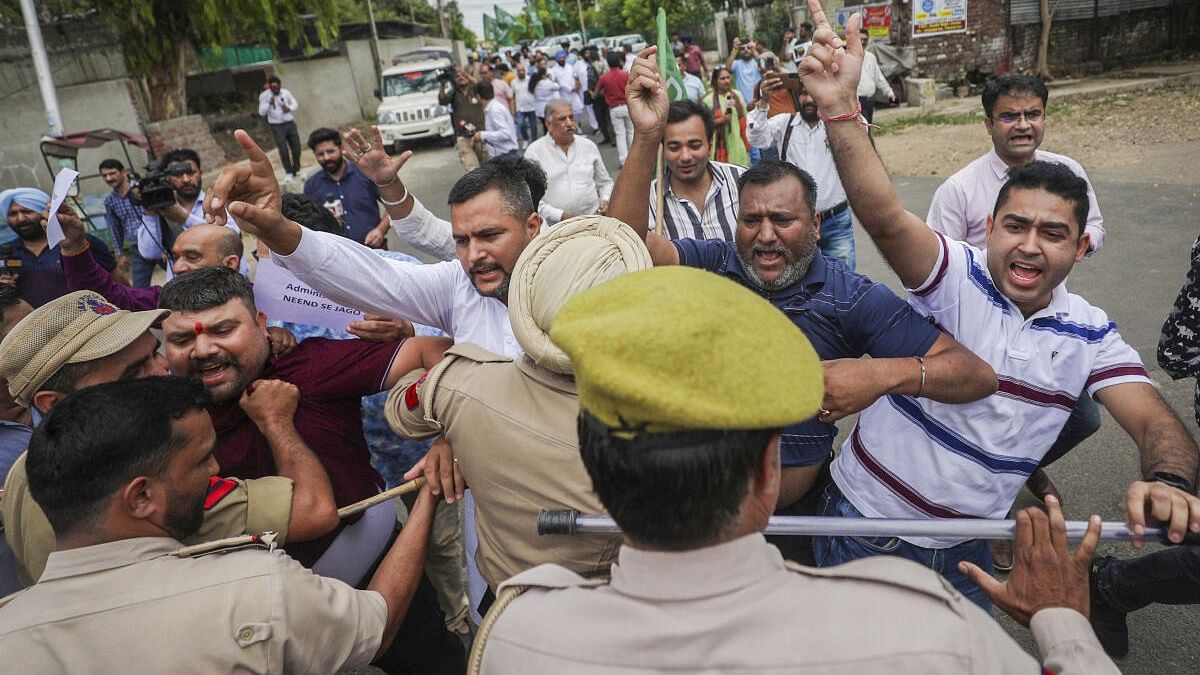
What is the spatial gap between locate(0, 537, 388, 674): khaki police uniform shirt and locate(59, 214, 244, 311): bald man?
187 centimetres

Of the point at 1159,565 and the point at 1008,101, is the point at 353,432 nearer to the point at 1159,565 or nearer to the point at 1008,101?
the point at 1159,565

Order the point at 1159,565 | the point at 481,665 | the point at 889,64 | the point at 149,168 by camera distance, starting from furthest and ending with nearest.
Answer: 1. the point at 889,64
2. the point at 149,168
3. the point at 1159,565
4. the point at 481,665

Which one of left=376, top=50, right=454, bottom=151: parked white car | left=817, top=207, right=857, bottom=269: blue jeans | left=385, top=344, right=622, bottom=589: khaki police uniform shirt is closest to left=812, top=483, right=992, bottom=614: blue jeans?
left=385, top=344, right=622, bottom=589: khaki police uniform shirt

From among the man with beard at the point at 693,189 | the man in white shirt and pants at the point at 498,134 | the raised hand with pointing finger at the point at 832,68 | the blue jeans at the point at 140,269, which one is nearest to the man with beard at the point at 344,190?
the blue jeans at the point at 140,269

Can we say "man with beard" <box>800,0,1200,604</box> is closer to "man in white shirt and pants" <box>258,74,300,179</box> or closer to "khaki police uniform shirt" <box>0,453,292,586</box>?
"khaki police uniform shirt" <box>0,453,292,586</box>

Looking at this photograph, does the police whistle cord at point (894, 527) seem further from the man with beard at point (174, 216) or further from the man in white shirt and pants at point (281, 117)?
the man in white shirt and pants at point (281, 117)

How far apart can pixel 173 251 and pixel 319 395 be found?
1876mm

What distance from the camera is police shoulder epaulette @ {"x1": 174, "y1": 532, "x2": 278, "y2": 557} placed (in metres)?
1.48

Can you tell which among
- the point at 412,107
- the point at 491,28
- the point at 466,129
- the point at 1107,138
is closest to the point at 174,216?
the point at 466,129

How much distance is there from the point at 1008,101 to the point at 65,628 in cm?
405

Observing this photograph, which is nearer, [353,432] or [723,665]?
[723,665]

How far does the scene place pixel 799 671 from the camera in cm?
90

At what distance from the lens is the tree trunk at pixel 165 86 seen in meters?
15.2

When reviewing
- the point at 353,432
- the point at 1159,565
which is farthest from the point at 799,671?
the point at 1159,565
